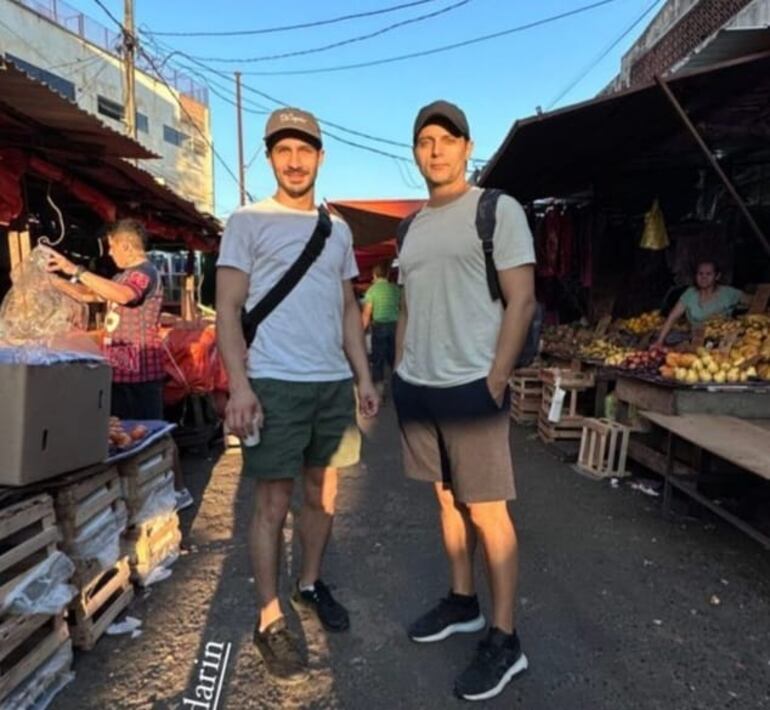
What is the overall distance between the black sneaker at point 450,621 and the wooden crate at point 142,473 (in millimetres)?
1454

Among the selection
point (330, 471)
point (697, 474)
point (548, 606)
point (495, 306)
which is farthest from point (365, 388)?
point (697, 474)

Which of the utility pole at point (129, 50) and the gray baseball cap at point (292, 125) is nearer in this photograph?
the gray baseball cap at point (292, 125)

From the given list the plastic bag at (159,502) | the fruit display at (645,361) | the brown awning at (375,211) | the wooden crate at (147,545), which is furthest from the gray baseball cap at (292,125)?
the brown awning at (375,211)

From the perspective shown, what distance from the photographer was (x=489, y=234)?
213 centimetres

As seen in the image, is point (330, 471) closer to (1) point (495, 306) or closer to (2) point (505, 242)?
(1) point (495, 306)

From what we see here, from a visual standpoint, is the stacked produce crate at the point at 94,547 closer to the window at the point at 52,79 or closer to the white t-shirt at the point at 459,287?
the white t-shirt at the point at 459,287

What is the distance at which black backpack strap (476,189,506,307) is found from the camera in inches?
84.0

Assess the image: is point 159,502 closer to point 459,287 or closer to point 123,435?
point 123,435

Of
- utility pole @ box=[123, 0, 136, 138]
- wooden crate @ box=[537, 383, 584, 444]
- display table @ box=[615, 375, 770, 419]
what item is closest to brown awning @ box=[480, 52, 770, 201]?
display table @ box=[615, 375, 770, 419]

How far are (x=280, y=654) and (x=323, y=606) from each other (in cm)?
42

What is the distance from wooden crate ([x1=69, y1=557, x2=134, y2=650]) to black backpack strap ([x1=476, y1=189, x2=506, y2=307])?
1999mm

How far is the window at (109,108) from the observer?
24.8m

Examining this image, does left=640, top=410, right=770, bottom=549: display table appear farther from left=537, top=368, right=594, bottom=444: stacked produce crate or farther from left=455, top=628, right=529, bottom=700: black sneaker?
left=455, top=628, right=529, bottom=700: black sneaker

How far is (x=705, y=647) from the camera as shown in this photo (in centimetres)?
254
